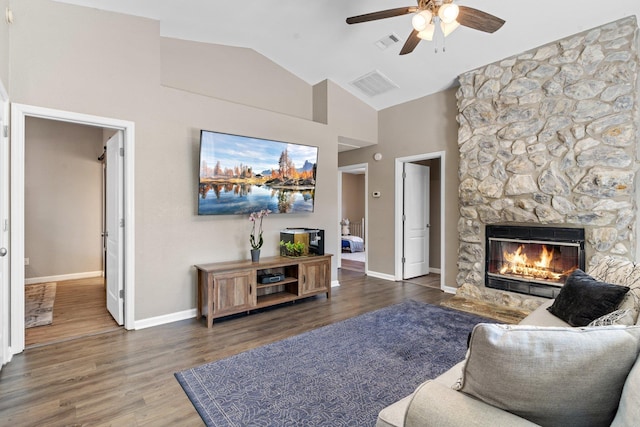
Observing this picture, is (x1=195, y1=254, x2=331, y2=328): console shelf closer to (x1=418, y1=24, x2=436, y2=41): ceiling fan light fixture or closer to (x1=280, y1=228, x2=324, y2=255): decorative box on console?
(x1=280, y1=228, x2=324, y2=255): decorative box on console

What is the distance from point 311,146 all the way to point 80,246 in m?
4.39

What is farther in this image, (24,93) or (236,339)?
(236,339)

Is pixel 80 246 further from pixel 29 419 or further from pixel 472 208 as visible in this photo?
pixel 472 208

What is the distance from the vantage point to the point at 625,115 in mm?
3277

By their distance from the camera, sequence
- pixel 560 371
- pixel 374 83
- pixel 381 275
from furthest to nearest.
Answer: pixel 381 275
pixel 374 83
pixel 560 371

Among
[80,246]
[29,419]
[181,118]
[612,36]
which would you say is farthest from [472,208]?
[80,246]

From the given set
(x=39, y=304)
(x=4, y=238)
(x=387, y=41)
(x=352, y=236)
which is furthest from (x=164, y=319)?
(x=352, y=236)

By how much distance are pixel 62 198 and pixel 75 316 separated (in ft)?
9.11

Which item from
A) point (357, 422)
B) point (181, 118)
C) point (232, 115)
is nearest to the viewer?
point (357, 422)

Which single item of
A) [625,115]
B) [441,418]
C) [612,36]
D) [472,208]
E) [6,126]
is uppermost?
[612,36]

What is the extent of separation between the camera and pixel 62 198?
18.0 ft

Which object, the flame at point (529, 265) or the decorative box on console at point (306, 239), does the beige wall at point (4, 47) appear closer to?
the decorative box on console at point (306, 239)

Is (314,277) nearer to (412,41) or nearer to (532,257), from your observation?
(532,257)

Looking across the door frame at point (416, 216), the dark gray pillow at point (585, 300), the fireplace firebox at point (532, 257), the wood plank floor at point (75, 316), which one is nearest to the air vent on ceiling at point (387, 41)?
the door frame at point (416, 216)
